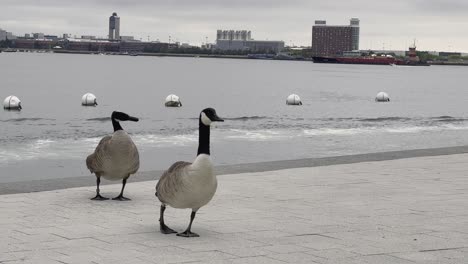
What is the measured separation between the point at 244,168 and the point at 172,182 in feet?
21.3

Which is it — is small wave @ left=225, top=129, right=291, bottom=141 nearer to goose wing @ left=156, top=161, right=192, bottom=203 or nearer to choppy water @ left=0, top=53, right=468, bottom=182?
choppy water @ left=0, top=53, right=468, bottom=182

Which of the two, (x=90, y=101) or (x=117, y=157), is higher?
→ (x=117, y=157)

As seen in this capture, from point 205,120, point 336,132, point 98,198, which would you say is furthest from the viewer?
point 336,132

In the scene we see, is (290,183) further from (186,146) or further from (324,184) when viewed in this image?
(186,146)


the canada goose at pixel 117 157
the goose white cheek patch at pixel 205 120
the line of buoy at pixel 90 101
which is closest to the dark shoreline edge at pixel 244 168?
the canada goose at pixel 117 157

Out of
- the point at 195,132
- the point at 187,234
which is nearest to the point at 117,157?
the point at 187,234

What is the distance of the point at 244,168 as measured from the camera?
16.0 m

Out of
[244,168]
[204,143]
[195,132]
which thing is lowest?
[195,132]

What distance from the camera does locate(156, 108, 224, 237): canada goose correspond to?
9.39m

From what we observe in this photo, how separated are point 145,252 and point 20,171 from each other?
11.5 metres

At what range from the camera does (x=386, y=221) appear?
35.1 ft

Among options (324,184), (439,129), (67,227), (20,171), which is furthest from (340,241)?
(439,129)

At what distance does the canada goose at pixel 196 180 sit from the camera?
30.8 ft

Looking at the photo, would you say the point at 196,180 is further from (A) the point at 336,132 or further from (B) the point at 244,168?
(A) the point at 336,132
